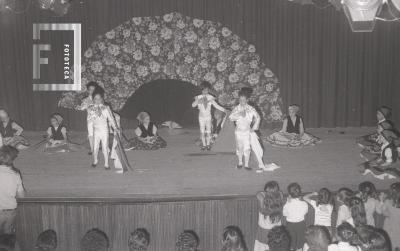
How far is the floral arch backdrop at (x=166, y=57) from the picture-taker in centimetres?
1251

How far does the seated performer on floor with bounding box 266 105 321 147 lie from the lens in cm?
1070

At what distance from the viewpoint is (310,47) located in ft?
41.4

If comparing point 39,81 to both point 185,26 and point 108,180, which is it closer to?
point 185,26

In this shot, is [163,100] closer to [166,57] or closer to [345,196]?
[166,57]

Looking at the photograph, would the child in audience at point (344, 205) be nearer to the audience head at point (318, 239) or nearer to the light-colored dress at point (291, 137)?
the audience head at point (318, 239)

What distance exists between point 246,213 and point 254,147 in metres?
1.97

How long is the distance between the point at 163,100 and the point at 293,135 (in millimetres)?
3462

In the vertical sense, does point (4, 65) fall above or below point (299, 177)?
above

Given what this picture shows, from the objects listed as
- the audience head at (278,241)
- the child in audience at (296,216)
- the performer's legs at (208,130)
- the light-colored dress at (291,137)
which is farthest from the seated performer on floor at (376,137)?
the audience head at (278,241)

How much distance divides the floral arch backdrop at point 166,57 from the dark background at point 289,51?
8.3 inches

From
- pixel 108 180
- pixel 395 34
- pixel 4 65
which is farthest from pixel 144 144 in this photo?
pixel 395 34

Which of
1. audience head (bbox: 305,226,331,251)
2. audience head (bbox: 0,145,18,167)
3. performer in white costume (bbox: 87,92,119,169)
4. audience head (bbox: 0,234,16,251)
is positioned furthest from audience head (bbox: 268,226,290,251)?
performer in white costume (bbox: 87,92,119,169)

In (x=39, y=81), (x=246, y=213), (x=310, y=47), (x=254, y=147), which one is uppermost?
(x=310, y=47)

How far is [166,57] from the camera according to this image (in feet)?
41.1
